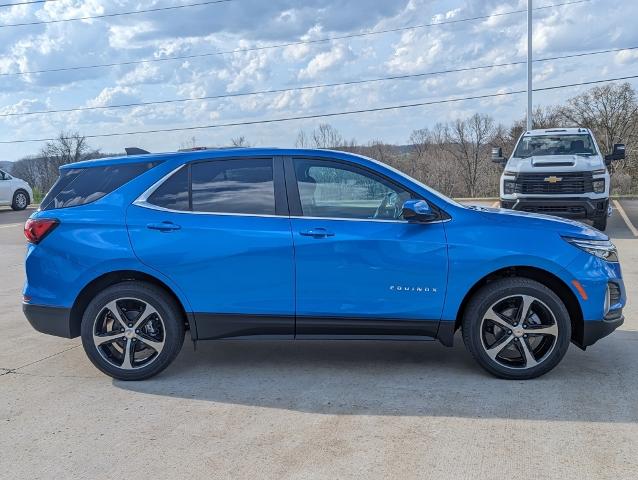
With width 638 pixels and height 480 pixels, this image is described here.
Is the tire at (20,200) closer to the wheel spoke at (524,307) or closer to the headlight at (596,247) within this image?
the wheel spoke at (524,307)

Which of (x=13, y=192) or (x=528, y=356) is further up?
(x=13, y=192)

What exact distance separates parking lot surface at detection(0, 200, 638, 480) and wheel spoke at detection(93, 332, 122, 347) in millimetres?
323

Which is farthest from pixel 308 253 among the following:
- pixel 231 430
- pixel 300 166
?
pixel 231 430

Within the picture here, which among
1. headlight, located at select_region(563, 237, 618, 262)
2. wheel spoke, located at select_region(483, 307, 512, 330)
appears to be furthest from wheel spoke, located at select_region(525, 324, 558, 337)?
headlight, located at select_region(563, 237, 618, 262)

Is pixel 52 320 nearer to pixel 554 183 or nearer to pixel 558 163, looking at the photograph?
pixel 554 183

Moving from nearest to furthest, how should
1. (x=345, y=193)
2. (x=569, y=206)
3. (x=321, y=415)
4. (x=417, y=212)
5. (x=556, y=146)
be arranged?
(x=321, y=415)
(x=417, y=212)
(x=345, y=193)
(x=569, y=206)
(x=556, y=146)

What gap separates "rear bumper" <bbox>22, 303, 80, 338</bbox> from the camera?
15.7 ft

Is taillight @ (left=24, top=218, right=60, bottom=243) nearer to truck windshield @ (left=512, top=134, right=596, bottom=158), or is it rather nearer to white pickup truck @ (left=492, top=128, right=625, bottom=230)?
white pickup truck @ (left=492, top=128, right=625, bottom=230)

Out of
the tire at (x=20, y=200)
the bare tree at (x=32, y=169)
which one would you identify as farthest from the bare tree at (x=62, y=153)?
the tire at (x=20, y=200)

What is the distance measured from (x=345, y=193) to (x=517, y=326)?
156 cm

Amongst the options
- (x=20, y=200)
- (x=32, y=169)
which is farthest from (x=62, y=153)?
(x=20, y=200)

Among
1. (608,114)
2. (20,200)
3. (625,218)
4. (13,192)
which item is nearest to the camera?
(625,218)

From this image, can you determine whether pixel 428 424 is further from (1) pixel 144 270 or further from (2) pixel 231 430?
(1) pixel 144 270

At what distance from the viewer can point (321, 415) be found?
4.12 metres
